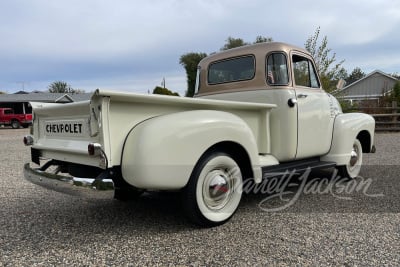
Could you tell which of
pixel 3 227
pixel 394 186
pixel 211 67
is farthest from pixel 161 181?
pixel 394 186

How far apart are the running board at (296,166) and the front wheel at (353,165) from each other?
2.01ft

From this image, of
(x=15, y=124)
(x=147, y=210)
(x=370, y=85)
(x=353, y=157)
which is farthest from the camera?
(x=370, y=85)

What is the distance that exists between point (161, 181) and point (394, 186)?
12.5ft

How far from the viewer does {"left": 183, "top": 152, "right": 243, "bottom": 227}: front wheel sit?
3.22 m

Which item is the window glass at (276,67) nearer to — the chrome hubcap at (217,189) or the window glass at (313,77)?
the window glass at (313,77)

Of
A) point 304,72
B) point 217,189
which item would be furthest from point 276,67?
point 217,189

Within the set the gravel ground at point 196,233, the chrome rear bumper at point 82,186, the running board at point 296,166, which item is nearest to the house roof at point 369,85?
the running board at point 296,166

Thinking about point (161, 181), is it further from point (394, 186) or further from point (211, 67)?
point (394, 186)

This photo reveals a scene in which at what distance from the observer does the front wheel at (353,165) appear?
18.0ft

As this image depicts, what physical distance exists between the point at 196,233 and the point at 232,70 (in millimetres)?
2501

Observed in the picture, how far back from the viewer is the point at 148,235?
3297 mm

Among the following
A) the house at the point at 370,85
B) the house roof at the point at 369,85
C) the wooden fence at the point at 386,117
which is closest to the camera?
the wooden fence at the point at 386,117

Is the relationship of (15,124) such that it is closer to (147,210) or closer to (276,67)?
(147,210)

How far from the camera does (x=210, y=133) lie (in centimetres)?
322
